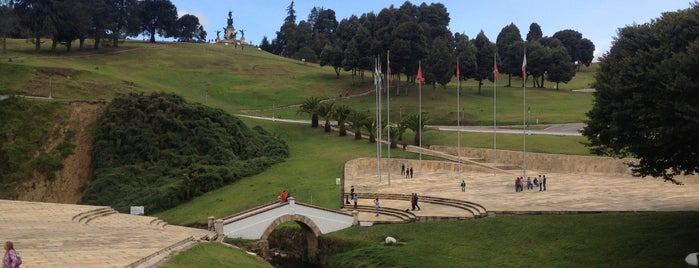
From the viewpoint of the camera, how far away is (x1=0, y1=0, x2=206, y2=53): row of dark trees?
320ft

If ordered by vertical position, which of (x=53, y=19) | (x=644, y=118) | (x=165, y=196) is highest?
(x=53, y=19)

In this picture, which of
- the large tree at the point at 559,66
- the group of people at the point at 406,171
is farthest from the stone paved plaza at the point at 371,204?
the large tree at the point at 559,66

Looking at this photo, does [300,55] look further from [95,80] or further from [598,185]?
[598,185]

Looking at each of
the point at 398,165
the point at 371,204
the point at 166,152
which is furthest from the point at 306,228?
the point at 166,152

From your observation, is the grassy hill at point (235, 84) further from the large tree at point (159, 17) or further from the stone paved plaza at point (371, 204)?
the stone paved plaza at point (371, 204)

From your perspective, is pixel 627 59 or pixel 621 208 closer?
pixel 627 59

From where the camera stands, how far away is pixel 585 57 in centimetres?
13112

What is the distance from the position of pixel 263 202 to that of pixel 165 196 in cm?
764

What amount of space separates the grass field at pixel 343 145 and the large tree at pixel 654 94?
3.65 metres

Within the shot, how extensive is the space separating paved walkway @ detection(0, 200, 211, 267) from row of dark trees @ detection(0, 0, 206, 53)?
65.4m

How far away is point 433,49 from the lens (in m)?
83.1

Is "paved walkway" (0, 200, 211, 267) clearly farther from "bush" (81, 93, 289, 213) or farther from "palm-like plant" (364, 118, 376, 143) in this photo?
"palm-like plant" (364, 118, 376, 143)

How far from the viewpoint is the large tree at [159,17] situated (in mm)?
127625

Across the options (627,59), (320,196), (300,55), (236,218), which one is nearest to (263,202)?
(320,196)
